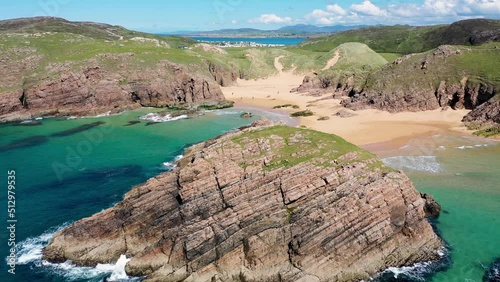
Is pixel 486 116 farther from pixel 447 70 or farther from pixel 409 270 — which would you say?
pixel 409 270

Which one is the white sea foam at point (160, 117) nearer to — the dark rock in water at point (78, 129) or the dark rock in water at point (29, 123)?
the dark rock in water at point (78, 129)

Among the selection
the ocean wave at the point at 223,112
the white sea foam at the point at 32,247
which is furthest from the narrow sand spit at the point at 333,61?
the white sea foam at the point at 32,247

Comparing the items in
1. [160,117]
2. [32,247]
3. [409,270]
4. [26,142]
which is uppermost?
[160,117]

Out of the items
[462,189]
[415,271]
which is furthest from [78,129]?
[462,189]

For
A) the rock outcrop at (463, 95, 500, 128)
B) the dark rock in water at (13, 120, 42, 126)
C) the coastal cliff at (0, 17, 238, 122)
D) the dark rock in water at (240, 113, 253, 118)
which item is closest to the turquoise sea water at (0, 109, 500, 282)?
the dark rock in water at (13, 120, 42, 126)

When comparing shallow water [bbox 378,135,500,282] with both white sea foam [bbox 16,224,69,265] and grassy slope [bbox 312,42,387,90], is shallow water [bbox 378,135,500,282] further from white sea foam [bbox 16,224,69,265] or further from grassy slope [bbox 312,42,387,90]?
grassy slope [bbox 312,42,387,90]
